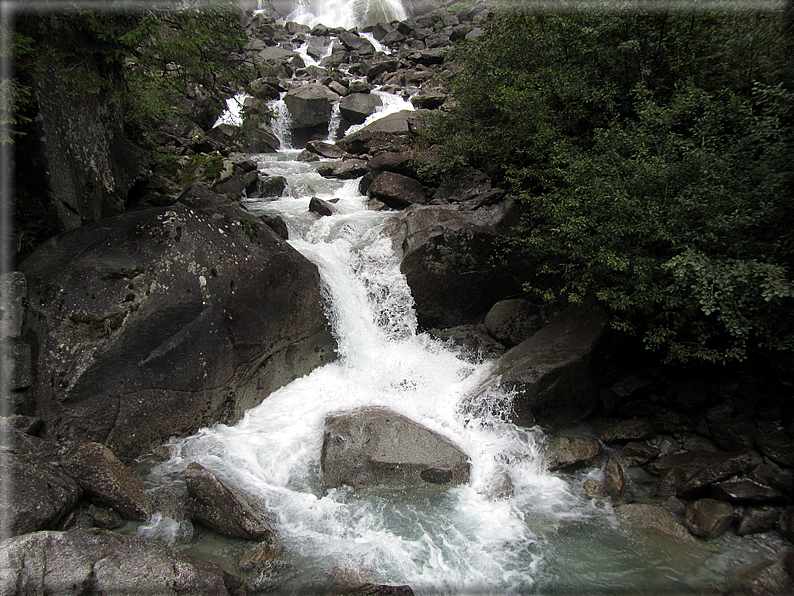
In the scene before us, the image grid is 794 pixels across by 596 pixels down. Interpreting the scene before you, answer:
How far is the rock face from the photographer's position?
21.7 feet

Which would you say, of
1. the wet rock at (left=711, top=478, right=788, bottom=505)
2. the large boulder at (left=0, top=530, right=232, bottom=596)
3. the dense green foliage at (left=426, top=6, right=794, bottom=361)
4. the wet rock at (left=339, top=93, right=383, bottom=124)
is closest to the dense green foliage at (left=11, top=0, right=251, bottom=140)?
the large boulder at (left=0, top=530, right=232, bottom=596)

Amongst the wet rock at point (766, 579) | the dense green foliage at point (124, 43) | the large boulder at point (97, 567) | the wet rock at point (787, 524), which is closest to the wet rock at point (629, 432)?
the wet rock at point (787, 524)

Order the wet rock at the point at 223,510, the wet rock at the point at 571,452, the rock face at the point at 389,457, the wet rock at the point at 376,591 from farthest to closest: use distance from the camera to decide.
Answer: the wet rock at the point at 571,452
the rock face at the point at 389,457
the wet rock at the point at 223,510
the wet rock at the point at 376,591

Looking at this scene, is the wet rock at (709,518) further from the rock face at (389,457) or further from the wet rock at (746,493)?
the rock face at (389,457)

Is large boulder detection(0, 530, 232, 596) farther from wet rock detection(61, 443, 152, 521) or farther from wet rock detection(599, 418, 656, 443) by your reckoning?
wet rock detection(599, 418, 656, 443)

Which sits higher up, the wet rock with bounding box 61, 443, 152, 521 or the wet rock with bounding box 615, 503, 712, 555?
the wet rock with bounding box 61, 443, 152, 521

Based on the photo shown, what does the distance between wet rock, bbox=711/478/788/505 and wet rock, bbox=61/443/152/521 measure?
7.43 meters

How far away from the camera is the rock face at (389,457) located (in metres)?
6.63

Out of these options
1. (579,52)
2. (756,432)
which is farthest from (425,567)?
(579,52)

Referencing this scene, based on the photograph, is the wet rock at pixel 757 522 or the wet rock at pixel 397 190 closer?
the wet rock at pixel 757 522

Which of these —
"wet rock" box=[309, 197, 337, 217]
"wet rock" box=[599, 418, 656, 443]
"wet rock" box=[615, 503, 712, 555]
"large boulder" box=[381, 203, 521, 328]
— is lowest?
"wet rock" box=[615, 503, 712, 555]

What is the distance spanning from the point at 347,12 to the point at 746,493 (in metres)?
54.6

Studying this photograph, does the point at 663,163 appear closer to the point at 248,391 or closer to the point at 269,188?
the point at 248,391

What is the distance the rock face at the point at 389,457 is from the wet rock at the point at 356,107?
21301mm
